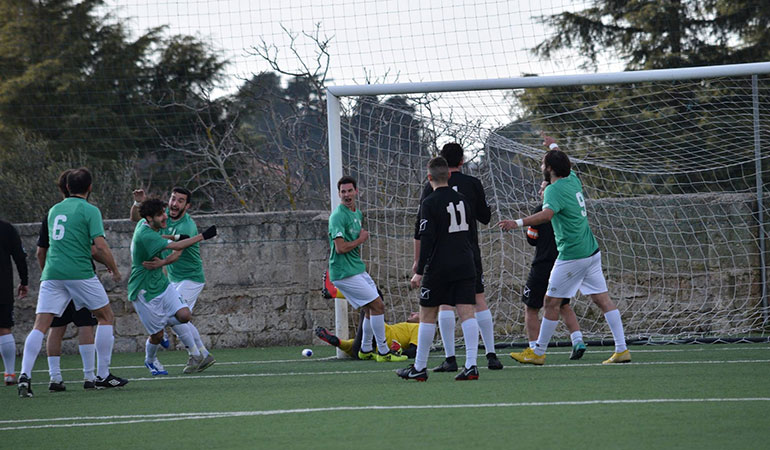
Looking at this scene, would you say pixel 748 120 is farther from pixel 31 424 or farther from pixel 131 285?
pixel 31 424

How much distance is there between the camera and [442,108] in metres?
11.5

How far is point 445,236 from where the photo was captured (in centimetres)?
757

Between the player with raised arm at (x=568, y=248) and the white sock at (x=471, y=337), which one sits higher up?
the player with raised arm at (x=568, y=248)

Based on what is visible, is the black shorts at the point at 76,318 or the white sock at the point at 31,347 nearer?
the white sock at the point at 31,347

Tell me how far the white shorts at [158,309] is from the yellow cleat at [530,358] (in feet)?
10.6

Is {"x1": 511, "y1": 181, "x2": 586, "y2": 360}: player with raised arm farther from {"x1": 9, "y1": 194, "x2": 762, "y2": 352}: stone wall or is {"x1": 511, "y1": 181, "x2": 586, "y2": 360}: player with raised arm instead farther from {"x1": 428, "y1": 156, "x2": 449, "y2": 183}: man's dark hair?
{"x1": 9, "y1": 194, "x2": 762, "y2": 352}: stone wall

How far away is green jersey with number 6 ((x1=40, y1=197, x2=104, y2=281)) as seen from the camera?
798cm

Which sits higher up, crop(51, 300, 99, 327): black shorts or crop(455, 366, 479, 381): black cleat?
crop(51, 300, 99, 327): black shorts

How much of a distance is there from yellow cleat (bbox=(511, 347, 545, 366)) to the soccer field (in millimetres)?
90

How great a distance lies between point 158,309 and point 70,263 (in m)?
1.36

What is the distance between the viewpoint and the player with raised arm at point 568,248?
28.0 ft

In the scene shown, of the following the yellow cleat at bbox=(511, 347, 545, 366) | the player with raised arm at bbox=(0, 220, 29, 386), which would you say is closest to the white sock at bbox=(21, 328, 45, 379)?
the player with raised arm at bbox=(0, 220, 29, 386)

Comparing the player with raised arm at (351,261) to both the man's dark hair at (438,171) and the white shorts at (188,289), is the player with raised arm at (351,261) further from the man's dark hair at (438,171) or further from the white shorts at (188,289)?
the man's dark hair at (438,171)

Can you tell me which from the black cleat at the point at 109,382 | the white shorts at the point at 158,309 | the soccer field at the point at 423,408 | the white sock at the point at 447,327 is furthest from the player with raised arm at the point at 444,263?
the white shorts at the point at 158,309
